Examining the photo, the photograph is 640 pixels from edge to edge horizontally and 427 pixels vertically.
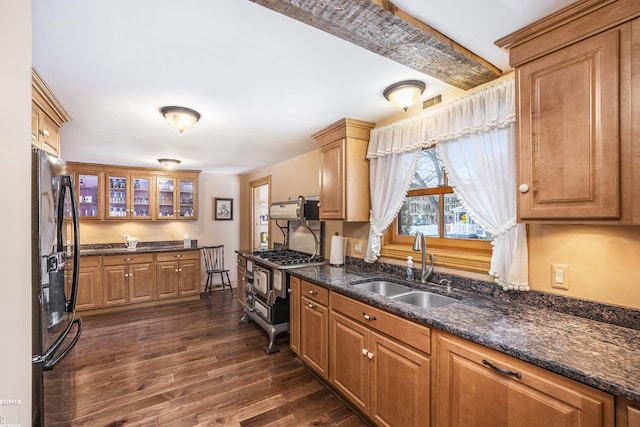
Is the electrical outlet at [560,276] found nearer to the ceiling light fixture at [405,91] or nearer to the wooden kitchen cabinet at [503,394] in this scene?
the wooden kitchen cabinet at [503,394]

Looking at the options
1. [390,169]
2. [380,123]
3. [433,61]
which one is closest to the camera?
[433,61]

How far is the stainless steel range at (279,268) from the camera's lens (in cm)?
298

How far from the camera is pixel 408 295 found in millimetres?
2088

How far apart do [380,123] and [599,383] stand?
7.60 feet

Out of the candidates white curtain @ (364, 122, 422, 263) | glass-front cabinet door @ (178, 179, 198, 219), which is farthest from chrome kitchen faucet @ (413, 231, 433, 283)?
glass-front cabinet door @ (178, 179, 198, 219)

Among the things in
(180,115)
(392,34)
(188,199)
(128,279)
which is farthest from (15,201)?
(188,199)

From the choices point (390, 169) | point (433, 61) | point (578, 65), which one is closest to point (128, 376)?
point (390, 169)

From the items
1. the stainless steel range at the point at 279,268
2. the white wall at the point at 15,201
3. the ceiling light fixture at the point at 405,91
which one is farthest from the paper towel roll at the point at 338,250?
the white wall at the point at 15,201

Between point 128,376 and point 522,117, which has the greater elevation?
point 522,117

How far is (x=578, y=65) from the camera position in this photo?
123 centimetres

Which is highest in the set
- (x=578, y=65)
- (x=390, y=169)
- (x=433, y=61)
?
(x=433, y=61)

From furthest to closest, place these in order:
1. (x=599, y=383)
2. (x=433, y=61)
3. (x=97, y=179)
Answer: (x=97, y=179)
(x=433, y=61)
(x=599, y=383)

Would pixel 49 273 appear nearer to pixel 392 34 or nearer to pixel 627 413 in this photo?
pixel 392 34

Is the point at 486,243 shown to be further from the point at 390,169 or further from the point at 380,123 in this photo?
the point at 380,123
